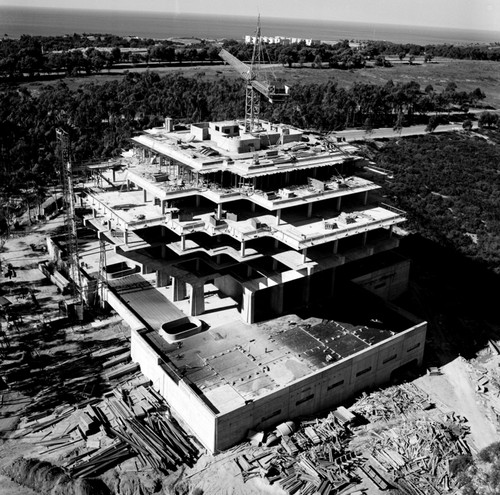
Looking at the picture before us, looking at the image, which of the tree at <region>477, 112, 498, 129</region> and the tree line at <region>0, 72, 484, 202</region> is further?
the tree at <region>477, 112, 498, 129</region>

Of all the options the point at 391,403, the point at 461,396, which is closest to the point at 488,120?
the point at 461,396

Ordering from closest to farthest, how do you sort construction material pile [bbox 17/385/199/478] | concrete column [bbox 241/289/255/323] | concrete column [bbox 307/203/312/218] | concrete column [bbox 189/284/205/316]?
construction material pile [bbox 17/385/199/478], concrete column [bbox 241/289/255/323], concrete column [bbox 189/284/205/316], concrete column [bbox 307/203/312/218]

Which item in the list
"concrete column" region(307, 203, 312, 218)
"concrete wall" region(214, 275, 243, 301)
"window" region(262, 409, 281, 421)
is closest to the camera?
"window" region(262, 409, 281, 421)

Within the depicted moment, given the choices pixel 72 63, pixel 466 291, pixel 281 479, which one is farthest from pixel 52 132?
pixel 281 479

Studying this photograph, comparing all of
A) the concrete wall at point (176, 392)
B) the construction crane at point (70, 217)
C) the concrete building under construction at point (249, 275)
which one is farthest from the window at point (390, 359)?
the construction crane at point (70, 217)

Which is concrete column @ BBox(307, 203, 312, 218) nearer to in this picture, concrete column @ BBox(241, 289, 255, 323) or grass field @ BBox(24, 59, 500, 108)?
concrete column @ BBox(241, 289, 255, 323)

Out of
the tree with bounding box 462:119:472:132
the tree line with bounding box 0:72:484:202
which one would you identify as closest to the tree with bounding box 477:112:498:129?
the tree with bounding box 462:119:472:132

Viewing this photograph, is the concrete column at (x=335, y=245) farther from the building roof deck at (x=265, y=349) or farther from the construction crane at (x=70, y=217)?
the construction crane at (x=70, y=217)
